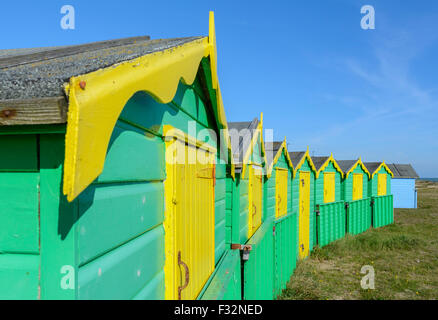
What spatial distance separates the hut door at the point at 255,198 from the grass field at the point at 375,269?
1.99 metres

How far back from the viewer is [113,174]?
1.33 metres

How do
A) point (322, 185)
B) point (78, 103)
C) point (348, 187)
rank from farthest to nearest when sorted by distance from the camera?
point (348, 187), point (322, 185), point (78, 103)

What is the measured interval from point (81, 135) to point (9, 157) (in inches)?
18.3

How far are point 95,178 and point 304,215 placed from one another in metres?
9.89

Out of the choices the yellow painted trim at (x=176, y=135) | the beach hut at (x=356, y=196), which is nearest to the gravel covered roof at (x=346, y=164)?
the beach hut at (x=356, y=196)

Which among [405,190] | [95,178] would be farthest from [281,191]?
[405,190]

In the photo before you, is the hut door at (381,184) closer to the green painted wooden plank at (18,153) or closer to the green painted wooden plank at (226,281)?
the green painted wooden plank at (226,281)

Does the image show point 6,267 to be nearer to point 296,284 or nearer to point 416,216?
point 296,284

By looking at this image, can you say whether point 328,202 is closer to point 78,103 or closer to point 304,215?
point 304,215

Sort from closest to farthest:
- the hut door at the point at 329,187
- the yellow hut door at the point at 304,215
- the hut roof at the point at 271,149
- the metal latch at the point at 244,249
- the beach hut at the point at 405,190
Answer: the metal latch at the point at 244,249, the hut roof at the point at 271,149, the yellow hut door at the point at 304,215, the hut door at the point at 329,187, the beach hut at the point at 405,190

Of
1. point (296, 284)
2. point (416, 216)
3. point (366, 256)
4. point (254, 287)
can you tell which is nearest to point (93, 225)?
point (254, 287)

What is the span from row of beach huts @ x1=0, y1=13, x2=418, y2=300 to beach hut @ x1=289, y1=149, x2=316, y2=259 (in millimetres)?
6519

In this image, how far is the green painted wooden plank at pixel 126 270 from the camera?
1173 mm
